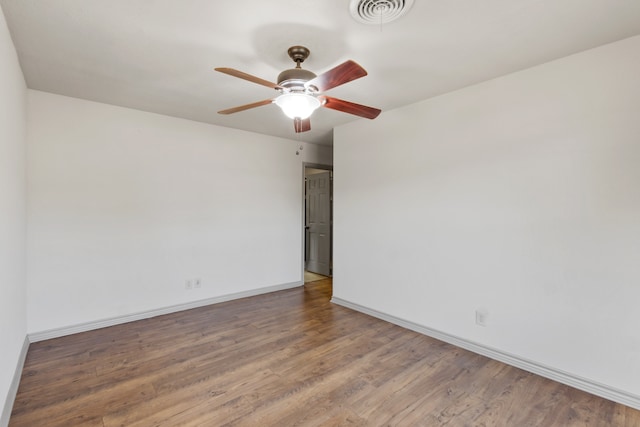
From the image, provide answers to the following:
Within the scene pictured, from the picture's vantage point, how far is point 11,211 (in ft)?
6.54

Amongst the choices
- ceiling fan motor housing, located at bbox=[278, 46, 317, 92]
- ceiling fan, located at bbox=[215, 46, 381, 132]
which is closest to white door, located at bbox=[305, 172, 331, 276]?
ceiling fan, located at bbox=[215, 46, 381, 132]

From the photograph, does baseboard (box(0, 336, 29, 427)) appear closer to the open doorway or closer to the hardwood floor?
the hardwood floor

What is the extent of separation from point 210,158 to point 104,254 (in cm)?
165

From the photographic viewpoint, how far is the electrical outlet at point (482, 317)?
2645mm

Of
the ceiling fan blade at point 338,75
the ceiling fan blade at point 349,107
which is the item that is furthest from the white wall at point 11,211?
the ceiling fan blade at point 349,107

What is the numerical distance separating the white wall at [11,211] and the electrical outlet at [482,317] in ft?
11.1

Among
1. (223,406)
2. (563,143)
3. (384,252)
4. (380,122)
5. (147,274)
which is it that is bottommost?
(223,406)

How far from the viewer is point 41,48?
6.83 feet

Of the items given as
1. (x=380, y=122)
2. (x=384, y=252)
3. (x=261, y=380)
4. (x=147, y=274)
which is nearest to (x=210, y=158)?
(x=147, y=274)

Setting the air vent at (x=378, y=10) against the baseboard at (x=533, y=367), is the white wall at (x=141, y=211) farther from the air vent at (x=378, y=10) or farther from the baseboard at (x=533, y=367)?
the air vent at (x=378, y=10)

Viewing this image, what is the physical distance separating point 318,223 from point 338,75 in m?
4.32

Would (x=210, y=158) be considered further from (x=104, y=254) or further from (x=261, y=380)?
(x=261, y=380)

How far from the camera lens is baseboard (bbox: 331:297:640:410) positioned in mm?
2006

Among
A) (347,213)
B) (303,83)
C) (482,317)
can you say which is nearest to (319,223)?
(347,213)
